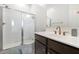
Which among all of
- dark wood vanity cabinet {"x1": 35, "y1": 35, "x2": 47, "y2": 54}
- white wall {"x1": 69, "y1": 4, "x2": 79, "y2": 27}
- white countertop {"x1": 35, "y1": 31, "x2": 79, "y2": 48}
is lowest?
dark wood vanity cabinet {"x1": 35, "y1": 35, "x2": 47, "y2": 54}

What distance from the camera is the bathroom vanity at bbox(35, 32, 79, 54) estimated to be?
0.98 m

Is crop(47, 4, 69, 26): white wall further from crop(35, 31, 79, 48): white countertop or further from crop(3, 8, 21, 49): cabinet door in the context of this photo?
crop(3, 8, 21, 49): cabinet door

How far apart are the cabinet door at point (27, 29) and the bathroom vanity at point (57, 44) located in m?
0.10

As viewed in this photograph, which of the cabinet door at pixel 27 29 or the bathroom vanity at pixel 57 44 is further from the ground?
the cabinet door at pixel 27 29

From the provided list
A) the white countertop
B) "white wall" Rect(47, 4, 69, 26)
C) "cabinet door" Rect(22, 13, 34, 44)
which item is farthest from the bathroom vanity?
"white wall" Rect(47, 4, 69, 26)

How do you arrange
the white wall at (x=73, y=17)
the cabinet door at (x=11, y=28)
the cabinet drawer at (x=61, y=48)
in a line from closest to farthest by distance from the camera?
1. the cabinet drawer at (x=61, y=48)
2. the white wall at (x=73, y=17)
3. the cabinet door at (x=11, y=28)

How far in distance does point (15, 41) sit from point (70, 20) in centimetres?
85

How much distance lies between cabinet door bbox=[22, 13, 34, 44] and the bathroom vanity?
10 cm

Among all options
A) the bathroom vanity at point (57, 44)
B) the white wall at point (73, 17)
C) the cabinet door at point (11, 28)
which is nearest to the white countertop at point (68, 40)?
the bathroom vanity at point (57, 44)

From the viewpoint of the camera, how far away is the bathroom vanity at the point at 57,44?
98cm

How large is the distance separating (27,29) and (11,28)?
25 cm

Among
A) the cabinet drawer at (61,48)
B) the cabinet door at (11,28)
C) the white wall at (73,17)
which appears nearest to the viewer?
the cabinet drawer at (61,48)

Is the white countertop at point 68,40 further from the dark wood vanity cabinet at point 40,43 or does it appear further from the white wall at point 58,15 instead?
the white wall at point 58,15

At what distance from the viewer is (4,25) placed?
1499mm
